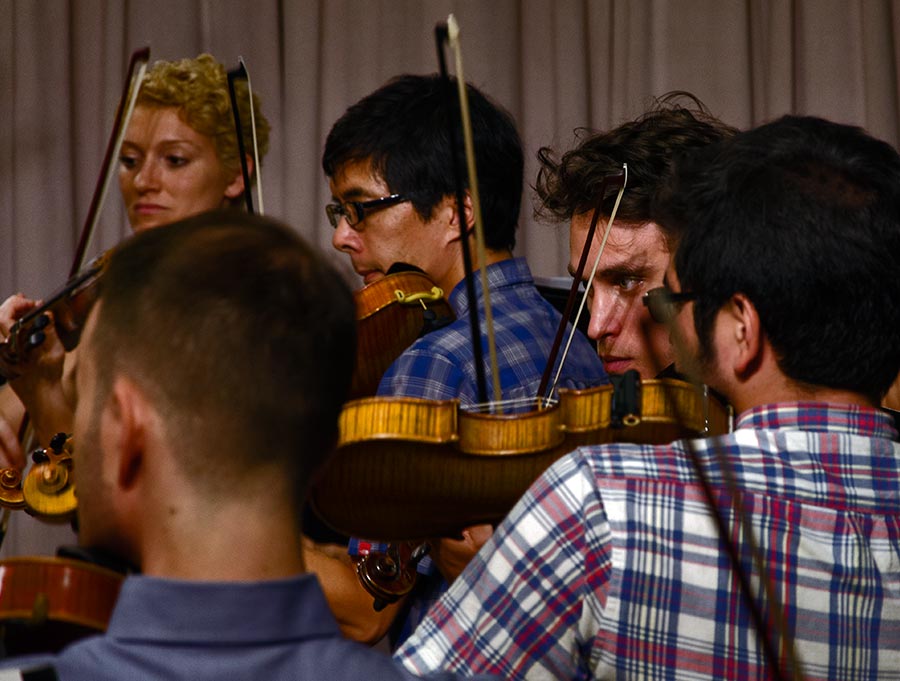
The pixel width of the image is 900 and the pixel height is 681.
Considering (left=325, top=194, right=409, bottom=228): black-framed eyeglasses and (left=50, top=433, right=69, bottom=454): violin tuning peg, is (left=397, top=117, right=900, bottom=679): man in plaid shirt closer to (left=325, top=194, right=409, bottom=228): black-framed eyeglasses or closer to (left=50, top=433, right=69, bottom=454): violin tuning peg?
(left=50, top=433, right=69, bottom=454): violin tuning peg

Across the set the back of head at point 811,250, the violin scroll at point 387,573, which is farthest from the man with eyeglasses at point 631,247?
the back of head at point 811,250

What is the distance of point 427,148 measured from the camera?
240 centimetres

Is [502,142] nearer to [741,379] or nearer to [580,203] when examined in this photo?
[580,203]

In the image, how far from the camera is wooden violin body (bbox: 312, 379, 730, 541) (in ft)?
4.86

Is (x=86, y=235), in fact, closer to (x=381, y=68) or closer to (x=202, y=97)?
(x=202, y=97)

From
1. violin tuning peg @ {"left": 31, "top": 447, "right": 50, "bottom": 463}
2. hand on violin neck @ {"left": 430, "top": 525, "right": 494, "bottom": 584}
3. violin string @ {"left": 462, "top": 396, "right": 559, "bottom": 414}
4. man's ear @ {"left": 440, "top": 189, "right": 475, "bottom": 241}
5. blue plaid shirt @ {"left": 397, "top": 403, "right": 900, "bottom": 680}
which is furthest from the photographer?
man's ear @ {"left": 440, "top": 189, "right": 475, "bottom": 241}

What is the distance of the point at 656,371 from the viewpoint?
2164 millimetres

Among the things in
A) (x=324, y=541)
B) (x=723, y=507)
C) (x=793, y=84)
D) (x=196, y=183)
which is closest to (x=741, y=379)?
(x=723, y=507)

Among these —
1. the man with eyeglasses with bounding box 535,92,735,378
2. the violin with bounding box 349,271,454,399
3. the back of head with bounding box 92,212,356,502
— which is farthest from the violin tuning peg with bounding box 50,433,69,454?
the back of head with bounding box 92,212,356,502

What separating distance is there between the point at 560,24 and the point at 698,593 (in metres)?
2.71

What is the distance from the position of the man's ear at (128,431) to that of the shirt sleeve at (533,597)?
386mm

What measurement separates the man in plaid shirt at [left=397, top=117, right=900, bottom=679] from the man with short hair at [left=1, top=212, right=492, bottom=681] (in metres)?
0.29

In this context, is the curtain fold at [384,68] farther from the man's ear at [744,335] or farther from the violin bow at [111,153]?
the man's ear at [744,335]

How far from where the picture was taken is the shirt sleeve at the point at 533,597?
1.15 m
